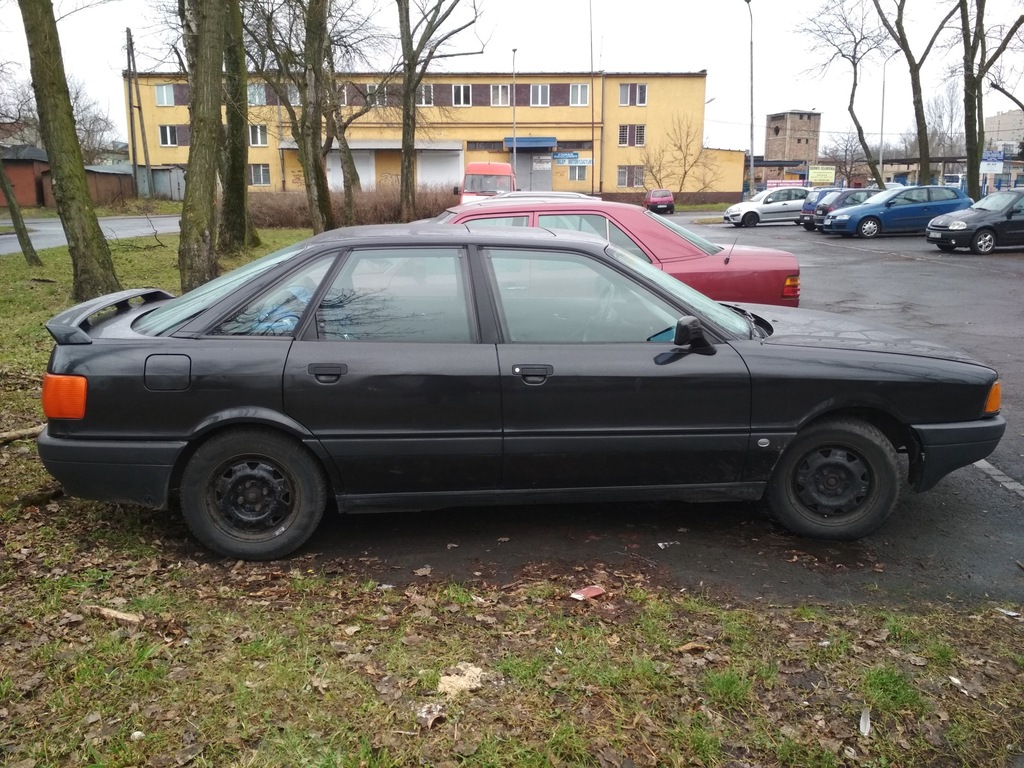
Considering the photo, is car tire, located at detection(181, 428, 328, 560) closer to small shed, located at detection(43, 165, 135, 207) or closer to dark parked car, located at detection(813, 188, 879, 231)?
dark parked car, located at detection(813, 188, 879, 231)

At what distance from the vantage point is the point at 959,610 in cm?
370

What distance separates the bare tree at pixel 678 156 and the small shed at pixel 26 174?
41.3 m

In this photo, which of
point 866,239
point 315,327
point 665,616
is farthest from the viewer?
point 866,239

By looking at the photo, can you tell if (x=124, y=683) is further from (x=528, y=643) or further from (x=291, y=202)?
(x=291, y=202)

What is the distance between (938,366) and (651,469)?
1605mm

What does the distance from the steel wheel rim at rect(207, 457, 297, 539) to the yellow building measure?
6053 centimetres

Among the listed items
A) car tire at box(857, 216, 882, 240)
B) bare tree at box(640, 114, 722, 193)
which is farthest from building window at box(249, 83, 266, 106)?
bare tree at box(640, 114, 722, 193)

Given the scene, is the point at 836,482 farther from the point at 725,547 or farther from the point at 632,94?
the point at 632,94

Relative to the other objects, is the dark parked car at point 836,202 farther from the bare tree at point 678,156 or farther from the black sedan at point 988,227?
the bare tree at point 678,156

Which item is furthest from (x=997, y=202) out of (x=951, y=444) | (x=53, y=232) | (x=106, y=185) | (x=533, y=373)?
(x=106, y=185)

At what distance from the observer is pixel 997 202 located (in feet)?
72.8

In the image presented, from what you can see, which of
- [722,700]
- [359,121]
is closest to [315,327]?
[722,700]

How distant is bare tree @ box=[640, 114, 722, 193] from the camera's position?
211 feet

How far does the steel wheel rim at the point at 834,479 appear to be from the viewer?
4.36 m
